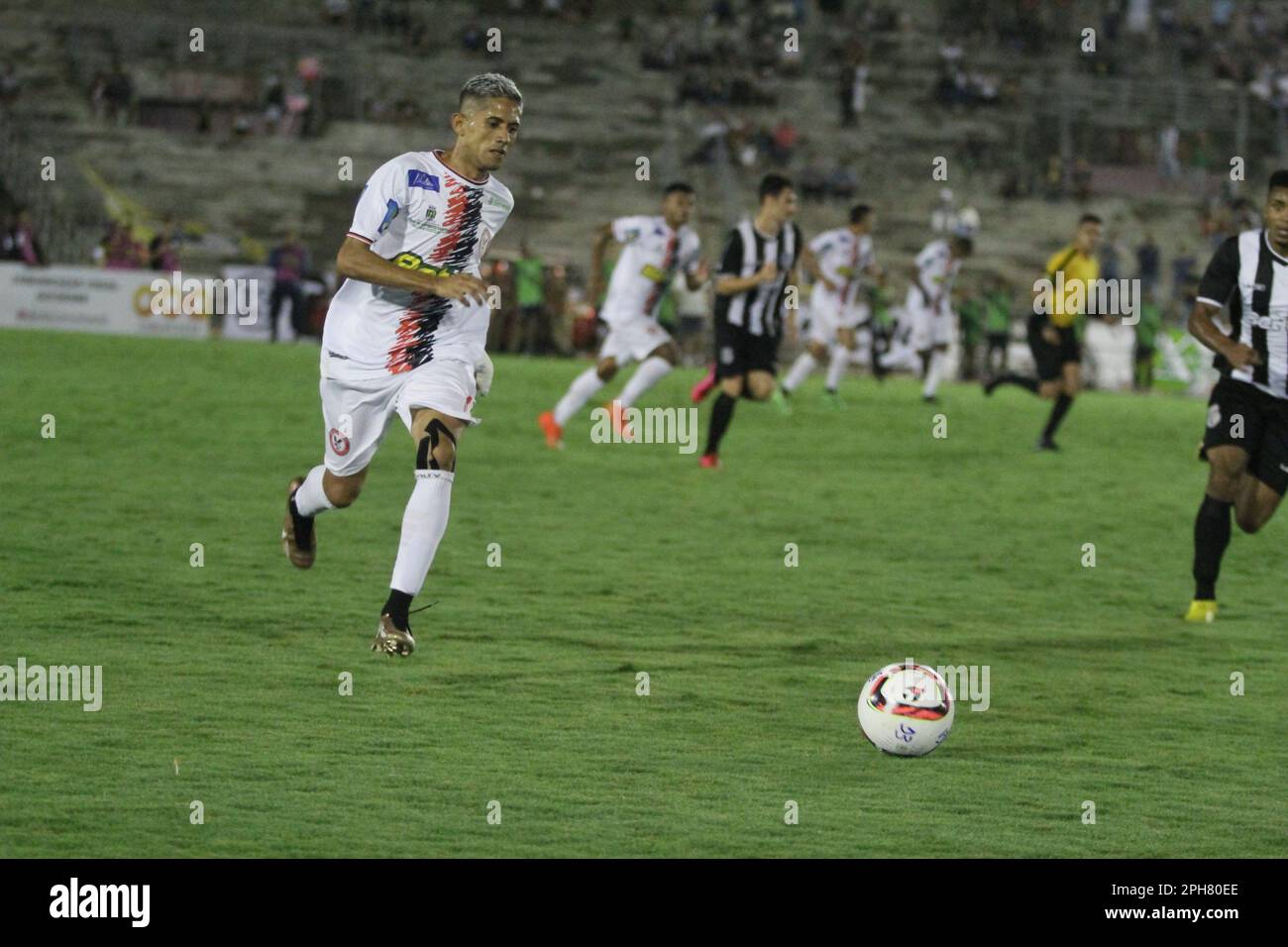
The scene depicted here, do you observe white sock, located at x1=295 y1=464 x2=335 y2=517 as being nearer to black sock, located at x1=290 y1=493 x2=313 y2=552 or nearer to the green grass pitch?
black sock, located at x1=290 y1=493 x2=313 y2=552

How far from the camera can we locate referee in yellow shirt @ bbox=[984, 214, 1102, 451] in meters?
19.5

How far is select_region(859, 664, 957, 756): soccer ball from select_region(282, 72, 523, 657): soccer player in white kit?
6.75 ft

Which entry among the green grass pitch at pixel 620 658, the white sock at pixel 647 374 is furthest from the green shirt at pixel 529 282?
the green grass pitch at pixel 620 658

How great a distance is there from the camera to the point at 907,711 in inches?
290

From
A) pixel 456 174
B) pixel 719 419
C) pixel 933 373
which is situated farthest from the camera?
pixel 933 373

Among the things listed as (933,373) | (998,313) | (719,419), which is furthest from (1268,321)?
(998,313)

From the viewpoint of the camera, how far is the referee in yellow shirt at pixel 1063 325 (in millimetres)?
19500

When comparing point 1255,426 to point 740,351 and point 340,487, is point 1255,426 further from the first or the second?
point 740,351

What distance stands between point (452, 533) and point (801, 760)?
6022 millimetres

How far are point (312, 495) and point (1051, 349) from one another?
11914mm

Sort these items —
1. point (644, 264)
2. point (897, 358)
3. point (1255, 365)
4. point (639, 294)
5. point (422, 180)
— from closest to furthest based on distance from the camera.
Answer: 1. point (422, 180)
2. point (1255, 365)
3. point (639, 294)
4. point (644, 264)
5. point (897, 358)
